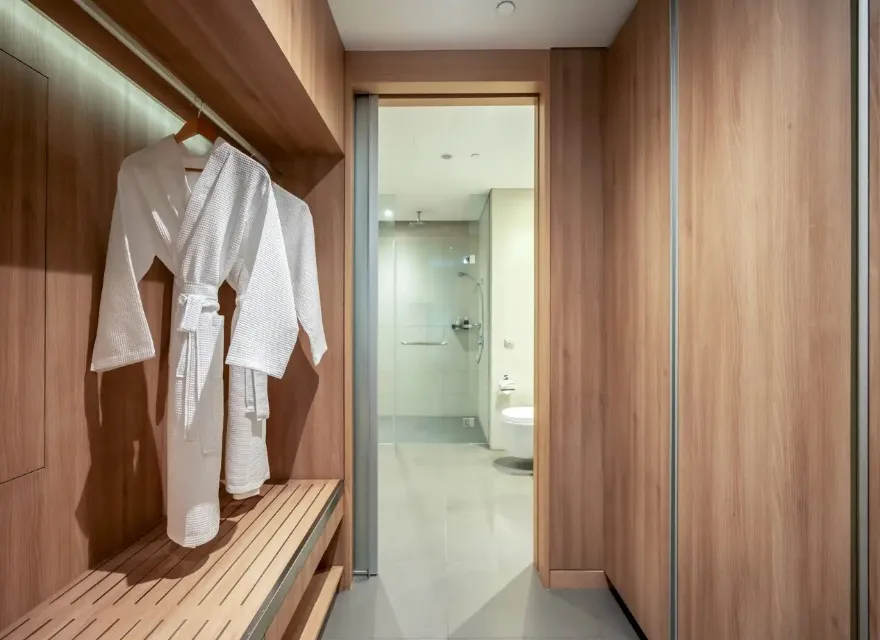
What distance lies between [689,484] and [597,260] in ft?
3.51

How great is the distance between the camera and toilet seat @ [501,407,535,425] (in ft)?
11.8

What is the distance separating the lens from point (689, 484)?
1.50m

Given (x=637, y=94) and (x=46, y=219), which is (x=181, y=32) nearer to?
(x=46, y=219)

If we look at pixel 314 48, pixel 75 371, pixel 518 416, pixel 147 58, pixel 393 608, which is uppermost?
pixel 314 48

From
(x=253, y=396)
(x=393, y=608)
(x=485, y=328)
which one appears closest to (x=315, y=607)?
(x=393, y=608)

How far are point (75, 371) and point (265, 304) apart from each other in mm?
506

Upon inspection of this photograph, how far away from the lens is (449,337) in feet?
12.6

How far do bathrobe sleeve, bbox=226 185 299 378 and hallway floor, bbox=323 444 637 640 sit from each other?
4.00ft

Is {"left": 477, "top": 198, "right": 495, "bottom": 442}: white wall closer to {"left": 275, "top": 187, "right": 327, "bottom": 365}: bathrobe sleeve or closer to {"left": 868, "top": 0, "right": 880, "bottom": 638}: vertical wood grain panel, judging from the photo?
{"left": 275, "top": 187, "right": 327, "bottom": 365}: bathrobe sleeve

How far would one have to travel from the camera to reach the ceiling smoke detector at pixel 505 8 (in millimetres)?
1861

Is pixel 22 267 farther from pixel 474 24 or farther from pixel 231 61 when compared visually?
pixel 474 24

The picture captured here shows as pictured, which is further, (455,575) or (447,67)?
(455,575)

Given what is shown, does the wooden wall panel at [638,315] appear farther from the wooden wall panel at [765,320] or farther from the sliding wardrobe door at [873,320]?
the sliding wardrobe door at [873,320]

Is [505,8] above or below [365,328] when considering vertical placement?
above
